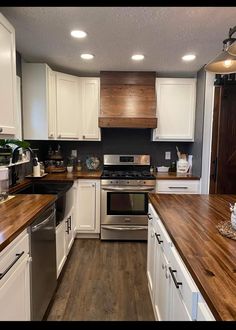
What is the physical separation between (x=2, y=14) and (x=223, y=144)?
2766mm

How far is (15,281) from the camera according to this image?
4.29 ft

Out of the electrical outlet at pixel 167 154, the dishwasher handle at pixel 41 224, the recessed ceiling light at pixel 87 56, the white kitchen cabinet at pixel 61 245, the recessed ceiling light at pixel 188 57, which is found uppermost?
the recessed ceiling light at pixel 188 57

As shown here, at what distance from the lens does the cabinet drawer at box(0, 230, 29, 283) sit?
1.18 m

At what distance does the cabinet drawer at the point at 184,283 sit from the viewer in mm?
895

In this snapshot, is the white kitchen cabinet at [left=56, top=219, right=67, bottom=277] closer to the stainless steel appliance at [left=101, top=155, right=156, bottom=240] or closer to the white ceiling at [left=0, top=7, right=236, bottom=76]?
the stainless steel appliance at [left=101, top=155, right=156, bottom=240]

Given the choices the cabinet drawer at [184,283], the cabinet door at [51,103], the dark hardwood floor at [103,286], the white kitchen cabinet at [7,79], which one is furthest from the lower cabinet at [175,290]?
the cabinet door at [51,103]

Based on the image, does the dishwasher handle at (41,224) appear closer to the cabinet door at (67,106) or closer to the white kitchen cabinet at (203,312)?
the white kitchen cabinet at (203,312)

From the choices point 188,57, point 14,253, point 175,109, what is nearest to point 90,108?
point 175,109

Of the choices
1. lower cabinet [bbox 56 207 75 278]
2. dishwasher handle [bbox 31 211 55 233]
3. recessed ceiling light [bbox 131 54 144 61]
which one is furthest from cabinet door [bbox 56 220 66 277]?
recessed ceiling light [bbox 131 54 144 61]

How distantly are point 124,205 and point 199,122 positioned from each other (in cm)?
156

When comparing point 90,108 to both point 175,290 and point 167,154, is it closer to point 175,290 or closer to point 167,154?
point 167,154

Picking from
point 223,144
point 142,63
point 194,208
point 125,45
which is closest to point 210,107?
point 223,144

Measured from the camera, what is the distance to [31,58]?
9.79ft

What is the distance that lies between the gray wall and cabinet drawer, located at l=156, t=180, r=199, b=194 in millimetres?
173
